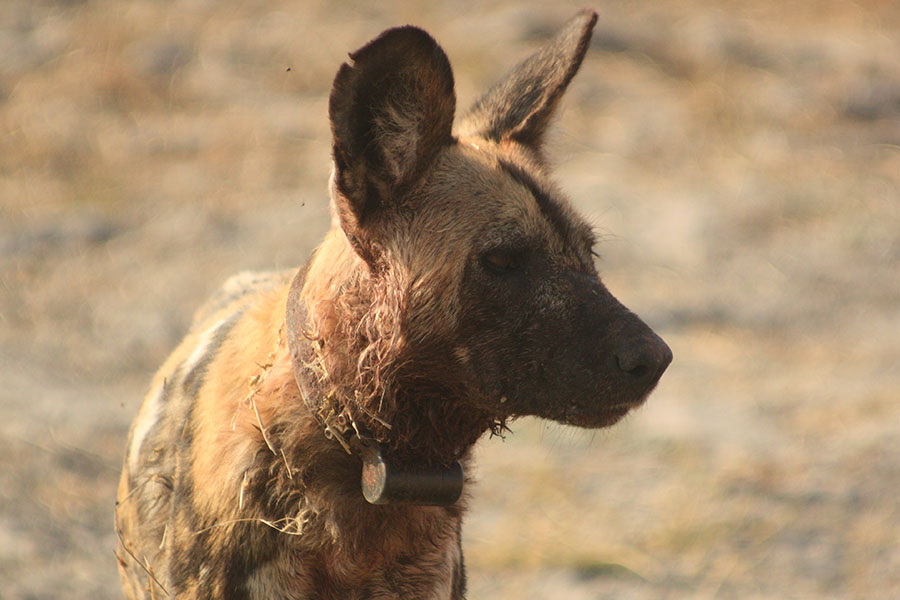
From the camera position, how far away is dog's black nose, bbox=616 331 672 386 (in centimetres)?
268

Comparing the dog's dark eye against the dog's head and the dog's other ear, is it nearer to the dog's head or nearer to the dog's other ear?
the dog's head

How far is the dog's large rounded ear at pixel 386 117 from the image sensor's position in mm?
2604

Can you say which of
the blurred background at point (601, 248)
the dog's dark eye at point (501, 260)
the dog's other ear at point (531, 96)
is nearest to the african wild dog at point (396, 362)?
the dog's dark eye at point (501, 260)

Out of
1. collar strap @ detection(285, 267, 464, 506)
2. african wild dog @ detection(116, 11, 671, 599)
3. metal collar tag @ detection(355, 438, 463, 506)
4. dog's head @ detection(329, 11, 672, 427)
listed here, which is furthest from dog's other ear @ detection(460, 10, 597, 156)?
metal collar tag @ detection(355, 438, 463, 506)

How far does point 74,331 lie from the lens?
7344mm

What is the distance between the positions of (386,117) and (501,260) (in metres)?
0.44

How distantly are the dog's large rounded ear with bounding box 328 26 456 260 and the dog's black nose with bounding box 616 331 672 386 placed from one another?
672mm

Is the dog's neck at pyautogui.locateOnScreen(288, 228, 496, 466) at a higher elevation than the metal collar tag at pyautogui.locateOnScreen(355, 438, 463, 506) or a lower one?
higher

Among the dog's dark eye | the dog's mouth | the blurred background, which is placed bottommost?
the blurred background

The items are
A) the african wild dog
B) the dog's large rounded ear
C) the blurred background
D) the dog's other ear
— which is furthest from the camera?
the blurred background

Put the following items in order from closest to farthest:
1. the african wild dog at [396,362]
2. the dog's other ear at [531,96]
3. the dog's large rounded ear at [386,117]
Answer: the dog's large rounded ear at [386,117] → the african wild dog at [396,362] → the dog's other ear at [531,96]

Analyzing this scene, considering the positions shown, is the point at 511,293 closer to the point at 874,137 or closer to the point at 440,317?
the point at 440,317

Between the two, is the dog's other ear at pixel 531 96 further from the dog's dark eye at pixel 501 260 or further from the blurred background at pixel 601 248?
the dog's dark eye at pixel 501 260

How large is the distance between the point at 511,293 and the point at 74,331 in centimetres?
526
